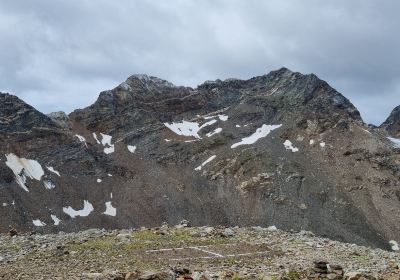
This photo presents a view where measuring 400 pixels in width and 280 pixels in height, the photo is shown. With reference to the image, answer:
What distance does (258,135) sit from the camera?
15050cm

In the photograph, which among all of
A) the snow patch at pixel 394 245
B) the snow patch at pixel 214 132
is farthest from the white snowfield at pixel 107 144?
the snow patch at pixel 394 245

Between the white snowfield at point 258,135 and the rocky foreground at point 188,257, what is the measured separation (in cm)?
9983

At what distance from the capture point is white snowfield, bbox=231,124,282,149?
A: 146m

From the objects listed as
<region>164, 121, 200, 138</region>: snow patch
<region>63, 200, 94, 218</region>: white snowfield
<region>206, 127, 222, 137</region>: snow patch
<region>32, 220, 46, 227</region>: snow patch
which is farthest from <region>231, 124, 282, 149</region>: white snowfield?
<region>32, 220, 46, 227</region>: snow patch

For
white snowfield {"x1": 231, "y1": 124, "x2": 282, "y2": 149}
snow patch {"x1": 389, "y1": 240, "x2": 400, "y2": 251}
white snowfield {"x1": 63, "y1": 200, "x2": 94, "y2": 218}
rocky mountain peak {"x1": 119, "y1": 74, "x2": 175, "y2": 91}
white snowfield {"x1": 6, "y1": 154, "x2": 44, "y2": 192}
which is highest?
rocky mountain peak {"x1": 119, "y1": 74, "x2": 175, "y2": 91}

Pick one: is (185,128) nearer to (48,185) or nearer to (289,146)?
(289,146)

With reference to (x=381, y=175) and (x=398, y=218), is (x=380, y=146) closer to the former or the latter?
(x=381, y=175)

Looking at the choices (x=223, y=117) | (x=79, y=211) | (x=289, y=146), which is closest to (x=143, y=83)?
(x=223, y=117)

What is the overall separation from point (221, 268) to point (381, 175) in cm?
11172

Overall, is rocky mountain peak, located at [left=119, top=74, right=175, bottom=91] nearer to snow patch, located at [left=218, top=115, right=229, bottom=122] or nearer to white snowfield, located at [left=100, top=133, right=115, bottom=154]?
white snowfield, located at [left=100, top=133, right=115, bottom=154]

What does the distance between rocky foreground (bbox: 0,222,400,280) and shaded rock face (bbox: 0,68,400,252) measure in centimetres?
6749

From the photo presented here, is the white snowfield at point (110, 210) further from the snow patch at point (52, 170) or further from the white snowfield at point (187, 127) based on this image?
the white snowfield at point (187, 127)

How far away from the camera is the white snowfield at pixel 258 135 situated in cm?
14562

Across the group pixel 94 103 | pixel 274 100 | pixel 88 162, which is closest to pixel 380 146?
pixel 274 100
